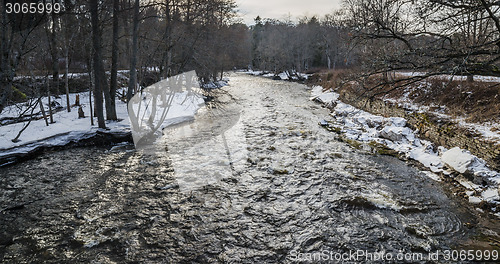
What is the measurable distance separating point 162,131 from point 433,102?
45.7 ft

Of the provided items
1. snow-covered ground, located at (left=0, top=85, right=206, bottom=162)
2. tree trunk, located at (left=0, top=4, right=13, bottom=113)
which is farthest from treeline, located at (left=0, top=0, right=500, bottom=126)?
snow-covered ground, located at (left=0, top=85, right=206, bottom=162)

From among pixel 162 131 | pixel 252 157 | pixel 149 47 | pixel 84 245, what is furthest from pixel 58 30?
pixel 84 245

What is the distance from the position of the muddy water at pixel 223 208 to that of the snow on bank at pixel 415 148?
70 cm

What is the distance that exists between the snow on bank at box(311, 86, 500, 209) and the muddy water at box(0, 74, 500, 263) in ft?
2.29

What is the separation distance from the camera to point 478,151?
8.65 m

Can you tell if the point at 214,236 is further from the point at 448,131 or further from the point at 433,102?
the point at 433,102

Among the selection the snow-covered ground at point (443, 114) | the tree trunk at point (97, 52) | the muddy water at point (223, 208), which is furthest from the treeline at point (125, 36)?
the snow-covered ground at point (443, 114)

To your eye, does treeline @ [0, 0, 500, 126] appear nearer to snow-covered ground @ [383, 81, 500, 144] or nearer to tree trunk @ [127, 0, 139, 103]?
tree trunk @ [127, 0, 139, 103]

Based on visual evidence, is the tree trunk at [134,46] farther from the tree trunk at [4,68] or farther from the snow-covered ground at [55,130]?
the tree trunk at [4,68]

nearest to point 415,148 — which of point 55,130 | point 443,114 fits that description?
point 443,114

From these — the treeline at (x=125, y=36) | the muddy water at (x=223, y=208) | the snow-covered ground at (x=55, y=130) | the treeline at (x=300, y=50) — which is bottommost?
the muddy water at (x=223, y=208)

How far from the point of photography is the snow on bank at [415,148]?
701 cm

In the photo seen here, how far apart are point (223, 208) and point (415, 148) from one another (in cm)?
767

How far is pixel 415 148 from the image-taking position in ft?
32.6
